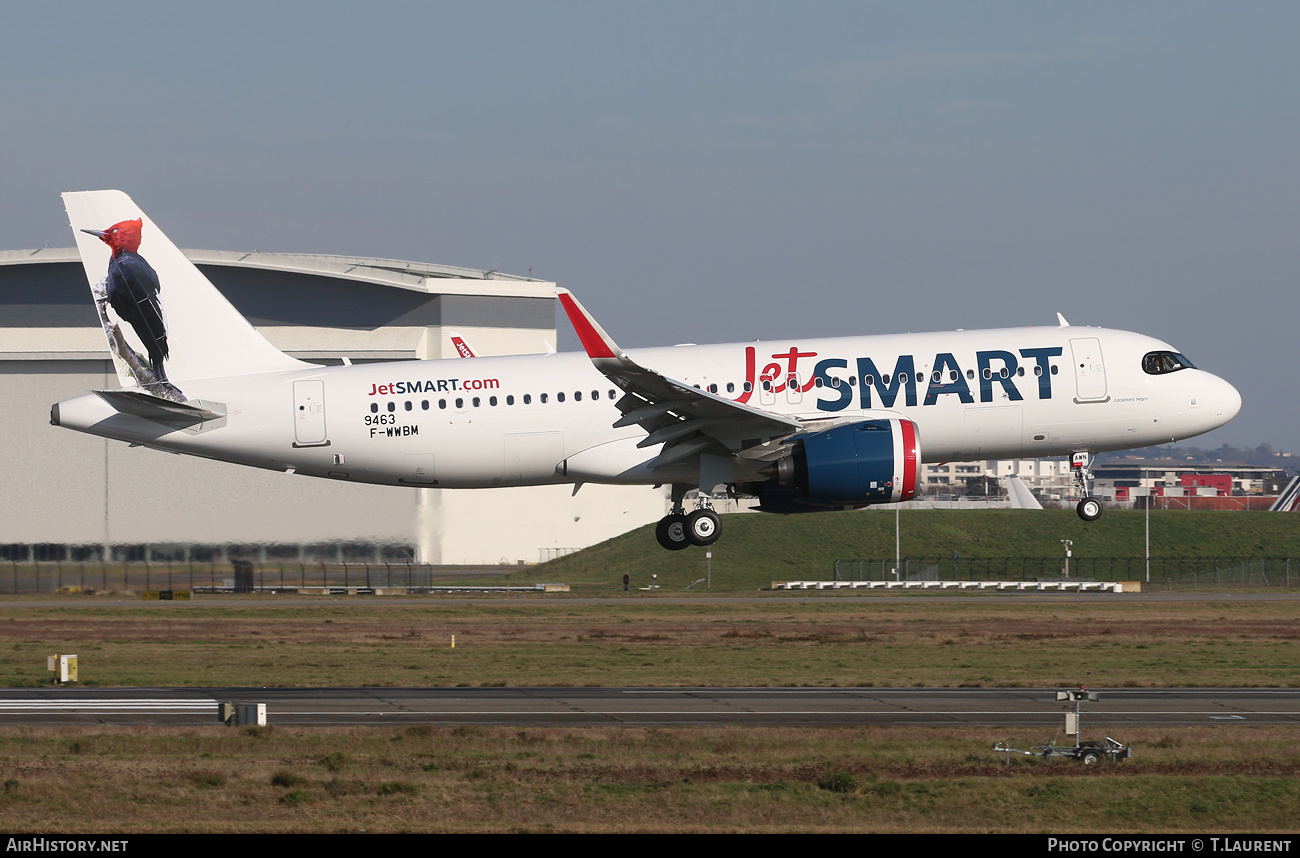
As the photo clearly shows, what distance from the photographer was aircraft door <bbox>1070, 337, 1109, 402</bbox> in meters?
38.3

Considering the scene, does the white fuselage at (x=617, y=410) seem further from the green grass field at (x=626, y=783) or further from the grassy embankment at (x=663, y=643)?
the green grass field at (x=626, y=783)

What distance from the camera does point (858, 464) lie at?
118 ft

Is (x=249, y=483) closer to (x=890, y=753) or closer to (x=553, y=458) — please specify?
(x=553, y=458)

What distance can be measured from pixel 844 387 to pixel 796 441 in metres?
2.10

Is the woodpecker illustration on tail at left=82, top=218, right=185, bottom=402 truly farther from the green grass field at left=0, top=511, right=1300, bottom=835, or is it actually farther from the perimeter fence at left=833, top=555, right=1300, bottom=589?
the perimeter fence at left=833, top=555, right=1300, bottom=589

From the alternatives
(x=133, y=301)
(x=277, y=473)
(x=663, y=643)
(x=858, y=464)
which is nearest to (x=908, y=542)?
(x=277, y=473)

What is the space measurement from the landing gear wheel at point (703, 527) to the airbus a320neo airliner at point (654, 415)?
0.18 ft

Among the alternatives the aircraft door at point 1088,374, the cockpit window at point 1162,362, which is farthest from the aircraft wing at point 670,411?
the cockpit window at point 1162,362

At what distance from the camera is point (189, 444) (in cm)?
3844

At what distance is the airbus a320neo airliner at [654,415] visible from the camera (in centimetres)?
3778

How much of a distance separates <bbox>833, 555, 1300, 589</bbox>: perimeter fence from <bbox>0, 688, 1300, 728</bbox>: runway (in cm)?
4854

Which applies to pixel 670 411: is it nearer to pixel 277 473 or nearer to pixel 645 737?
pixel 645 737
